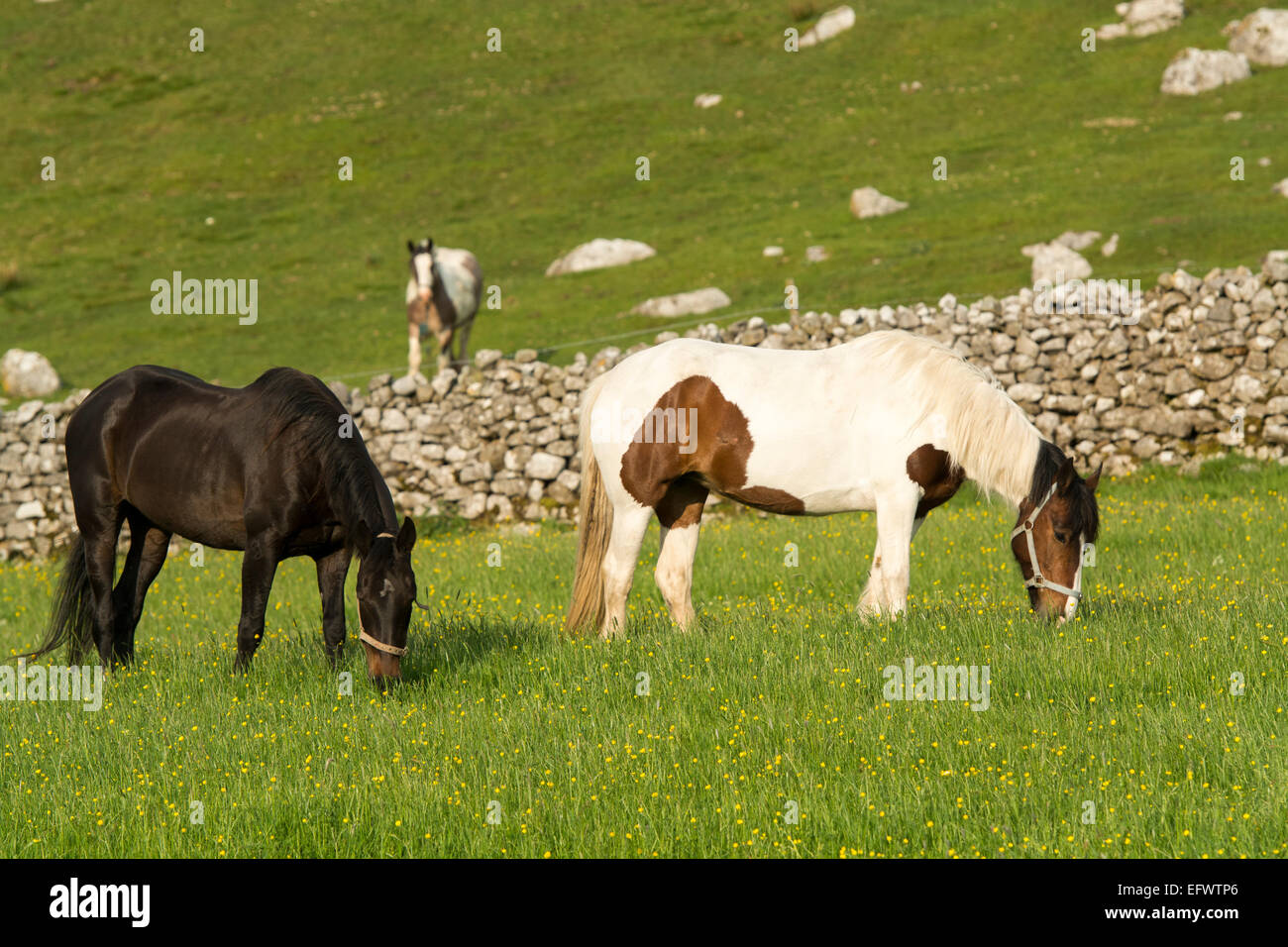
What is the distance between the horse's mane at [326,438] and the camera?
843cm

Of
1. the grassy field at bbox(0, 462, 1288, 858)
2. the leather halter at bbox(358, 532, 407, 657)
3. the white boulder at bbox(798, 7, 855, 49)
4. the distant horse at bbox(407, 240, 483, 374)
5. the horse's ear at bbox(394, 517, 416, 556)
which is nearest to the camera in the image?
the grassy field at bbox(0, 462, 1288, 858)

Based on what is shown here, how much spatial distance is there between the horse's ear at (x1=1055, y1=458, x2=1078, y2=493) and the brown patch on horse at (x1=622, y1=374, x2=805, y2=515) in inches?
75.9

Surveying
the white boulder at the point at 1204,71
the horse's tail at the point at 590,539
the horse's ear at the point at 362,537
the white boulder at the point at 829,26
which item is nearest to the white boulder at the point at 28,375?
the horse's tail at the point at 590,539

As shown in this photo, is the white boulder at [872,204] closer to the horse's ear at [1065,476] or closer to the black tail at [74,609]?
the horse's ear at [1065,476]

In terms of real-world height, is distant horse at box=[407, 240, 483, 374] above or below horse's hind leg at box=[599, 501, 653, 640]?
above

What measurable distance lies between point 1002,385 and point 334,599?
11.9 m

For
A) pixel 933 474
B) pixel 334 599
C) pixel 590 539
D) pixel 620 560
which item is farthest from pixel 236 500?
pixel 933 474

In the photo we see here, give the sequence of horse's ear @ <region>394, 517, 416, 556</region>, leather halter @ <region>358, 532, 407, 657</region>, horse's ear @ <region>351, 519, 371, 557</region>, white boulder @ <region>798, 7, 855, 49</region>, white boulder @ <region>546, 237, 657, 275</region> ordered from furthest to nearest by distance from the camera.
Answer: white boulder @ <region>798, 7, 855, 49</region> < white boulder @ <region>546, 237, 657, 275</region> < horse's ear @ <region>351, 519, 371, 557</region> < leather halter @ <region>358, 532, 407, 657</region> < horse's ear @ <region>394, 517, 416, 556</region>

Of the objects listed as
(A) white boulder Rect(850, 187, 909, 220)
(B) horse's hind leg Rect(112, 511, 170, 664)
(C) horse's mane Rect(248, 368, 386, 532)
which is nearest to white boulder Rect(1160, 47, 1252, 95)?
(A) white boulder Rect(850, 187, 909, 220)

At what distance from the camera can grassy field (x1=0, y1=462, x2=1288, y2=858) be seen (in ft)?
19.5

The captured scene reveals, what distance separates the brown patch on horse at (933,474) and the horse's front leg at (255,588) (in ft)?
15.2

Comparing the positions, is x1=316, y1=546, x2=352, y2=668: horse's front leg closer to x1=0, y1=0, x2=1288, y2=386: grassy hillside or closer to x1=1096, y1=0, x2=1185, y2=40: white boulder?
x1=0, y1=0, x2=1288, y2=386: grassy hillside

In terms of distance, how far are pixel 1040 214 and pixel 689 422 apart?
26.5m

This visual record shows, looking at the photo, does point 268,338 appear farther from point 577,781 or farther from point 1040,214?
point 577,781
